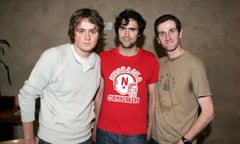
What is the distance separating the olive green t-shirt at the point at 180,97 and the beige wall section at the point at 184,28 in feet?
3.52

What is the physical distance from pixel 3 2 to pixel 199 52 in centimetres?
248

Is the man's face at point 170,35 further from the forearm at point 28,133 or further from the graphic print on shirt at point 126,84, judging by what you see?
the forearm at point 28,133

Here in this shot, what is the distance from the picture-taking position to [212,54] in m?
2.85

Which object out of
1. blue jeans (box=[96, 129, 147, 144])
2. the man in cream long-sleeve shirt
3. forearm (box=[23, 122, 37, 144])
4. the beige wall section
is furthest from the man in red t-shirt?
the beige wall section

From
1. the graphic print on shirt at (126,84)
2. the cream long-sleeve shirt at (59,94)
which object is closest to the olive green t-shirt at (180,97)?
the graphic print on shirt at (126,84)

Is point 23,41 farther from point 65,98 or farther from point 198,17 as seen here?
point 198,17

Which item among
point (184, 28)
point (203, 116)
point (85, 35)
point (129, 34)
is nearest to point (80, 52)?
point (85, 35)

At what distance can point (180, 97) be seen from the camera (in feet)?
5.74

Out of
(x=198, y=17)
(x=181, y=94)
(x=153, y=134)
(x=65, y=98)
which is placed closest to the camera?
(x=65, y=98)

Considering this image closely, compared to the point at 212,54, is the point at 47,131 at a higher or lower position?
lower

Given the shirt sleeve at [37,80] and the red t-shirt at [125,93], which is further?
the red t-shirt at [125,93]

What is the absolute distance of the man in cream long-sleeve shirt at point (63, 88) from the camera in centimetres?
154

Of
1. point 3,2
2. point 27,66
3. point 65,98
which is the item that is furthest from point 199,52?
point 3,2

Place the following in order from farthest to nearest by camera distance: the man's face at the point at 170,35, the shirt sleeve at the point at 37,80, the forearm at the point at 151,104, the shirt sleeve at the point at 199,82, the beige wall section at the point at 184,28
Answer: the beige wall section at the point at 184,28 < the forearm at the point at 151,104 < the man's face at the point at 170,35 < the shirt sleeve at the point at 199,82 < the shirt sleeve at the point at 37,80
